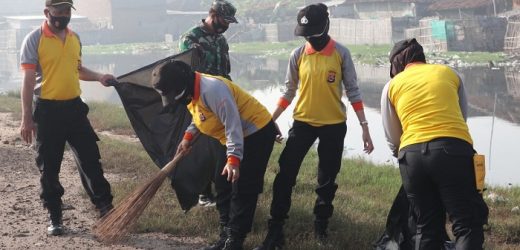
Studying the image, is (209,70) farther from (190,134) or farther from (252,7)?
(252,7)

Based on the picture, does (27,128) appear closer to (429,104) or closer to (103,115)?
(429,104)

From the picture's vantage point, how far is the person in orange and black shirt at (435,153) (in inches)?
153

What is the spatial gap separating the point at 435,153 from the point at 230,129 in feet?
4.21

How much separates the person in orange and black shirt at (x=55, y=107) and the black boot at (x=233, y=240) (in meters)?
1.43

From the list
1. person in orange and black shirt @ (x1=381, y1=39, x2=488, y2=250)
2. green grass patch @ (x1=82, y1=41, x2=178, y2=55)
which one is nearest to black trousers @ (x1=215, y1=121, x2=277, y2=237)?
person in orange and black shirt @ (x1=381, y1=39, x2=488, y2=250)

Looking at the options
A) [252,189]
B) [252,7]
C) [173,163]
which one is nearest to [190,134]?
[173,163]

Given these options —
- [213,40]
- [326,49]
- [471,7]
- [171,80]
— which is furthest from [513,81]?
[171,80]

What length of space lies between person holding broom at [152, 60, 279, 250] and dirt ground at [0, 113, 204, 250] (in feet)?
2.13

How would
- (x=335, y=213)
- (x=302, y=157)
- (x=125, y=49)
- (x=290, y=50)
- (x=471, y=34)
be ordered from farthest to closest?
1. (x=125, y=49)
2. (x=290, y=50)
3. (x=471, y=34)
4. (x=335, y=213)
5. (x=302, y=157)

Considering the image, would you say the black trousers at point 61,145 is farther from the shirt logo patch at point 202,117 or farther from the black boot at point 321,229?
the black boot at point 321,229

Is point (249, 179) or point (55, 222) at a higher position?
point (249, 179)

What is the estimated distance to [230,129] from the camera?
4418mm

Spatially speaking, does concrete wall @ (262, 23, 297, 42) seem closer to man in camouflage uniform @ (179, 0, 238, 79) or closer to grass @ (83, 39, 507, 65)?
grass @ (83, 39, 507, 65)

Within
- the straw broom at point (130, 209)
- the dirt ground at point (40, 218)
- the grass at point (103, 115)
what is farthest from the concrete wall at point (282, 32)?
the straw broom at point (130, 209)
